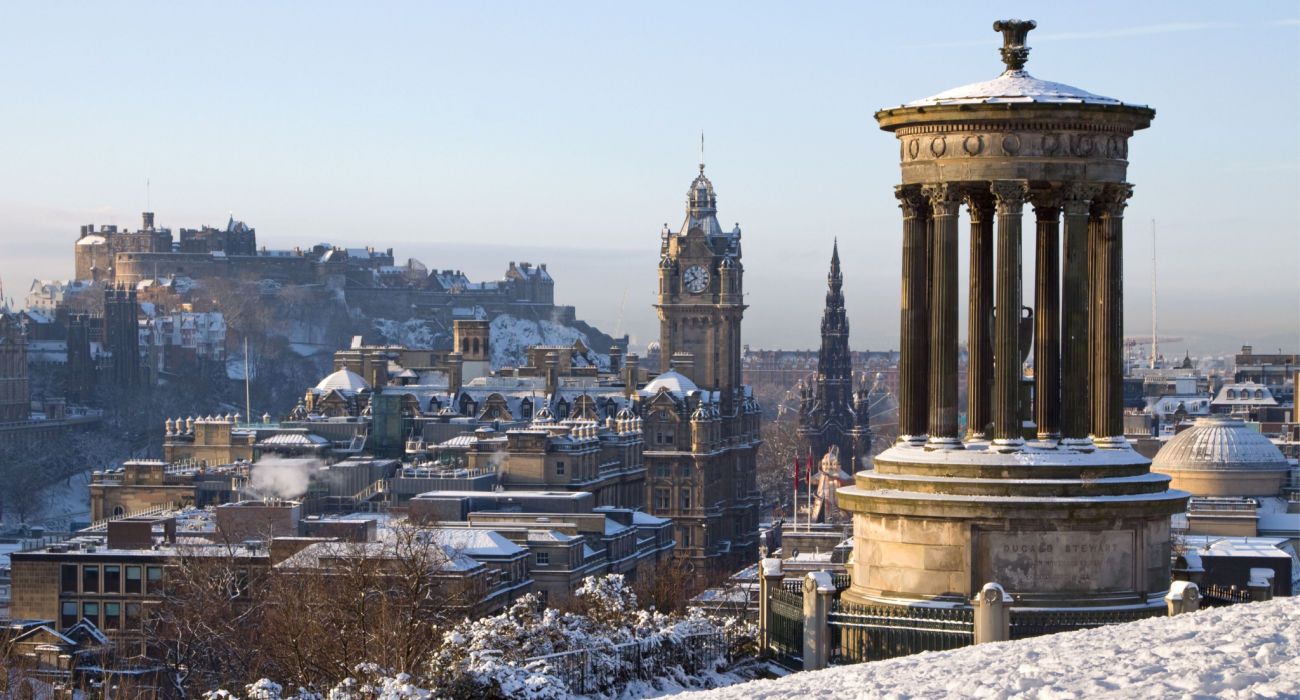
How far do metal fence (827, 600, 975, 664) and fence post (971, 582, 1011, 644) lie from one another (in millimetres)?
381

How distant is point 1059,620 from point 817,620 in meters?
2.52

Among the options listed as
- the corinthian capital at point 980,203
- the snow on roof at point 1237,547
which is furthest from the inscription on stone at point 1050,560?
the snow on roof at point 1237,547

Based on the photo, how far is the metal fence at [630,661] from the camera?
99.1 ft

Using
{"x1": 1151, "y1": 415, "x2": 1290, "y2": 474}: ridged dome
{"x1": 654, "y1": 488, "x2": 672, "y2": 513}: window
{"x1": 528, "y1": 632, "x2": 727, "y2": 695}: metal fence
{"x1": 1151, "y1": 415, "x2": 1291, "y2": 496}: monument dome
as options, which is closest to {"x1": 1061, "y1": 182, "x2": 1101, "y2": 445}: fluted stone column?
{"x1": 528, "y1": 632, "x2": 727, "y2": 695}: metal fence

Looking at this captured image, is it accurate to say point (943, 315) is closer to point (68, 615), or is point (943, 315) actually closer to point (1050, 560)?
point (1050, 560)

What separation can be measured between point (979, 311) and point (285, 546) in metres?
66.5

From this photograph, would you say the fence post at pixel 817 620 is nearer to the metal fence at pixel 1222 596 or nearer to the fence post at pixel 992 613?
the fence post at pixel 992 613

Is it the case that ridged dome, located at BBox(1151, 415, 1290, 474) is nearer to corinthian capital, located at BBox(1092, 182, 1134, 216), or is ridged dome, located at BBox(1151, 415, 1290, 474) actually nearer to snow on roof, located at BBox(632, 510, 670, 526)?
snow on roof, located at BBox(632, 510, 670, 526)

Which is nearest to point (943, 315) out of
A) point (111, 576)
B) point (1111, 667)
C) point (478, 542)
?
point (1111, 667)

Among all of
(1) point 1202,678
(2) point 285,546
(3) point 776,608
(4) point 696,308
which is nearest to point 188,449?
(4) point 696,308

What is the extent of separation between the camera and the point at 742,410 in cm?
19012

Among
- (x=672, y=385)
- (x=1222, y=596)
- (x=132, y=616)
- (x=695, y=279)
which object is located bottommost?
(x=132, y=616)

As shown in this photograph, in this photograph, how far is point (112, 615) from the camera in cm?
9562

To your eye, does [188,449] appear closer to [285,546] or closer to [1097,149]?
[285,546]
